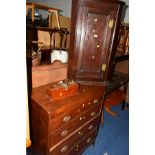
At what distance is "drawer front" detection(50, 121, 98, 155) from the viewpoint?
1.31 m

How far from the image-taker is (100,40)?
4.86 ft

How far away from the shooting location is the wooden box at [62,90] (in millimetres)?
1258

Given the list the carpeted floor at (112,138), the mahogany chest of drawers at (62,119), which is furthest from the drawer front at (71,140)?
the carpeted floor at (112,138)

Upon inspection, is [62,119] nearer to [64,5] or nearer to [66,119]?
[66,119]

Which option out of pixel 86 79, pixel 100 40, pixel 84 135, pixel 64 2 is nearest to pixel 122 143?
pixel 84 135

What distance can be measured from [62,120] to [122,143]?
1.35 m

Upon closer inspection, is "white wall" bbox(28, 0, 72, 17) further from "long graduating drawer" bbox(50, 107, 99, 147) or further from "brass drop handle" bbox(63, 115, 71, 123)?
"brass drop handle" bbox(63, 115, 71, 123)

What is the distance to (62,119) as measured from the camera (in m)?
1.22

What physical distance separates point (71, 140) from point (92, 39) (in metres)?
1.03

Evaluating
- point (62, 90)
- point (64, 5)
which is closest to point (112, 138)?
point (62, 90)

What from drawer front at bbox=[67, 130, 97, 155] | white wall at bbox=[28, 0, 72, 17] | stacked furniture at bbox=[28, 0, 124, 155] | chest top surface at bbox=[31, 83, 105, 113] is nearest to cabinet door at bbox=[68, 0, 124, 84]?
stacked furniture at bbox=[28, 0, 124, 155]

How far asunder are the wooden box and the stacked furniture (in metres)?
0.03

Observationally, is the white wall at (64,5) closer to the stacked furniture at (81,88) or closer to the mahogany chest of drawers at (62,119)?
the stacked furniture at (81,88)
